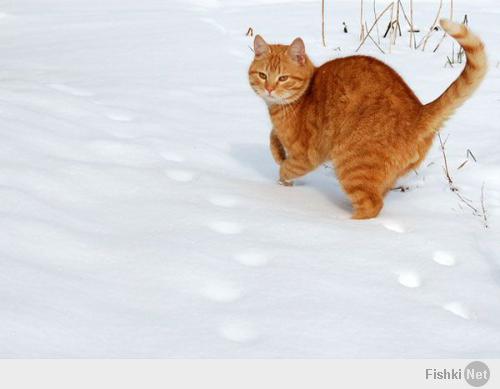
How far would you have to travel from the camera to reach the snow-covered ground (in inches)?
90.7

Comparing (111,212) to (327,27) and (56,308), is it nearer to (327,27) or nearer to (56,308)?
(56,308)

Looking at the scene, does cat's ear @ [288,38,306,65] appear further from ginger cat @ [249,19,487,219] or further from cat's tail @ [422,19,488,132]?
cat's tail @ [422,19,488,132]

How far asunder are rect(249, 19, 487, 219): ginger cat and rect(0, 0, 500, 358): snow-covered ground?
0.18 meters

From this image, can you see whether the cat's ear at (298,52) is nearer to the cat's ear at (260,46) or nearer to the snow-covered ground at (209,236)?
the cat's ear at (260,46)

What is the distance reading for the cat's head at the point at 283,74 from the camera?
12.4ft

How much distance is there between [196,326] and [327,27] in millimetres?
4824

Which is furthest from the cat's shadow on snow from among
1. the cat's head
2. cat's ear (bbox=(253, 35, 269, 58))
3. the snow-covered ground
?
cat's ear (bbox=(253, 35, 269, 58))

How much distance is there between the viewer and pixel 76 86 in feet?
16.8

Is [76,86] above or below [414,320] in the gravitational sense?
below

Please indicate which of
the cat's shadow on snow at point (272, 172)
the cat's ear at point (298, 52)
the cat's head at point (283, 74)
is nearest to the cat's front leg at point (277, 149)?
the cat's shadow on snow at point (272, 172)

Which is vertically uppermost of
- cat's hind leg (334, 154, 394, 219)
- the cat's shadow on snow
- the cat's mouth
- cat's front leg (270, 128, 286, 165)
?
the cat's mouth

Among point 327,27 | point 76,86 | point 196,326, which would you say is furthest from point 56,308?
point 327,27

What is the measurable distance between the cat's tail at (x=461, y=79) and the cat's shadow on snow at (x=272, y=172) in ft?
1.92

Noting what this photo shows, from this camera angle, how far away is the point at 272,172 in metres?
4.12
